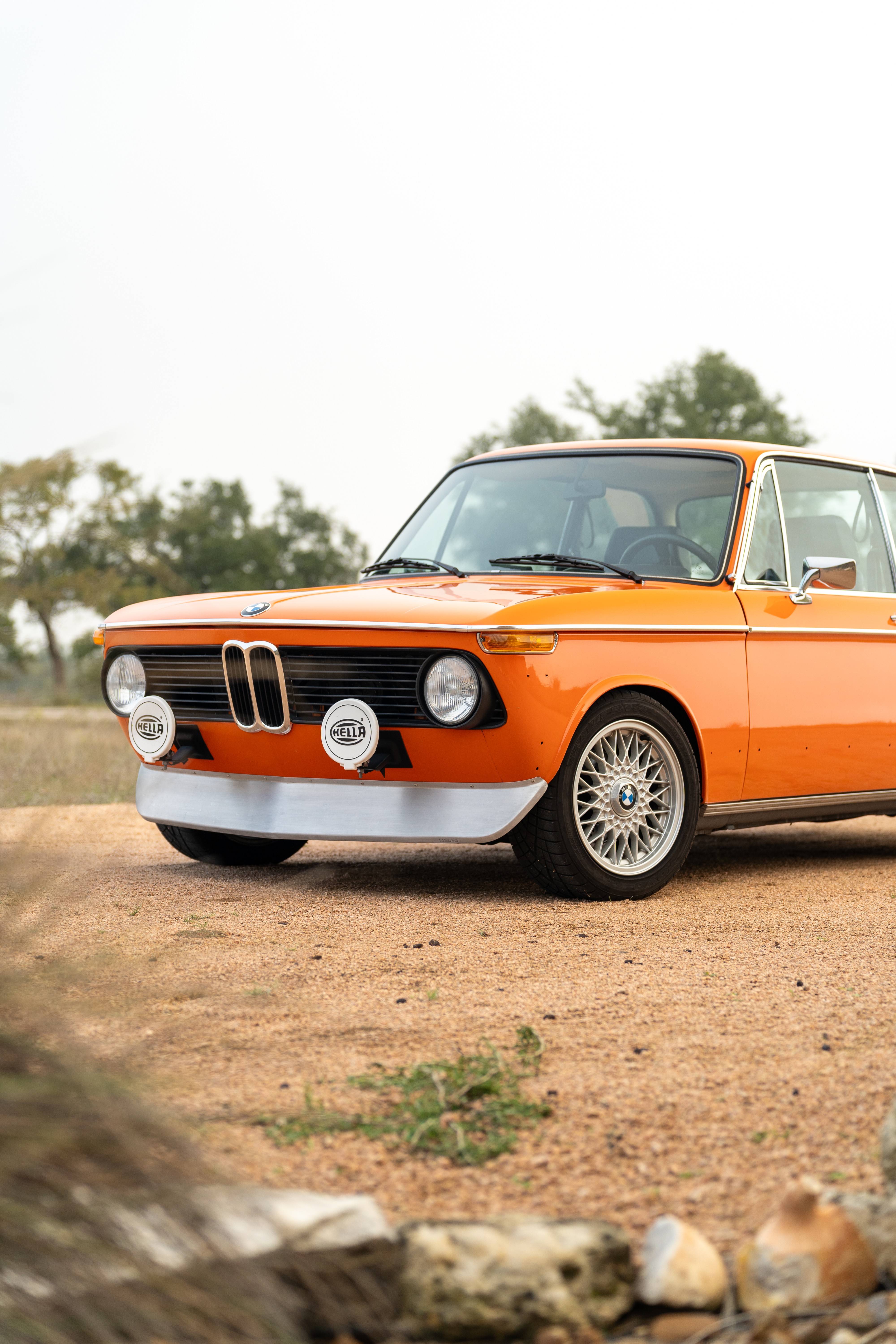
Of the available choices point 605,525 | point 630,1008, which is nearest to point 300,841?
point 605,525

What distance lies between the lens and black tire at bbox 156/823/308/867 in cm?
680

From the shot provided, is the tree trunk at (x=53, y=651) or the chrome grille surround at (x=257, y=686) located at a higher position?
the tree trunk at (x=53, y=651)

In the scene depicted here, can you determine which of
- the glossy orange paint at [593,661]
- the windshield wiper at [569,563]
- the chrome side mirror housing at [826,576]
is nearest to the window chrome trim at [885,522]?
the glossy orange paint at [593,661]

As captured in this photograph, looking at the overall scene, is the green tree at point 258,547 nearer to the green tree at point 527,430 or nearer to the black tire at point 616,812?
the green tree at point 527,430

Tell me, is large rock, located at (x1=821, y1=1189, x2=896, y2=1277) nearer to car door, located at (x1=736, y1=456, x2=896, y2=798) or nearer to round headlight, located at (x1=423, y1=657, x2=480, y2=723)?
round headlight, located at (x1=423, y1=657, x2=480, y2=723)

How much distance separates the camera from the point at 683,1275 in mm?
2279

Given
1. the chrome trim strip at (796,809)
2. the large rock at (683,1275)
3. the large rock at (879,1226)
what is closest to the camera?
the large rock at (683,1275)

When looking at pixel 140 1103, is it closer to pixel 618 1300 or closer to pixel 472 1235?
pixel 472 1235

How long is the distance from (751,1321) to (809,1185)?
256mm

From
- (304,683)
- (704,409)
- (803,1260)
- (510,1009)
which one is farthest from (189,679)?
(704,409)

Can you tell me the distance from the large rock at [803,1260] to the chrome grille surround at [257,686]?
367 centimetres

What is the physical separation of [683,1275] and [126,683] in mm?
4653

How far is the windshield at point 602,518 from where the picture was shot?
21.4ft

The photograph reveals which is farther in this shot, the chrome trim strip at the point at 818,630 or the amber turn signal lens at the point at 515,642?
the chrome trim strip at the point at 818,630
